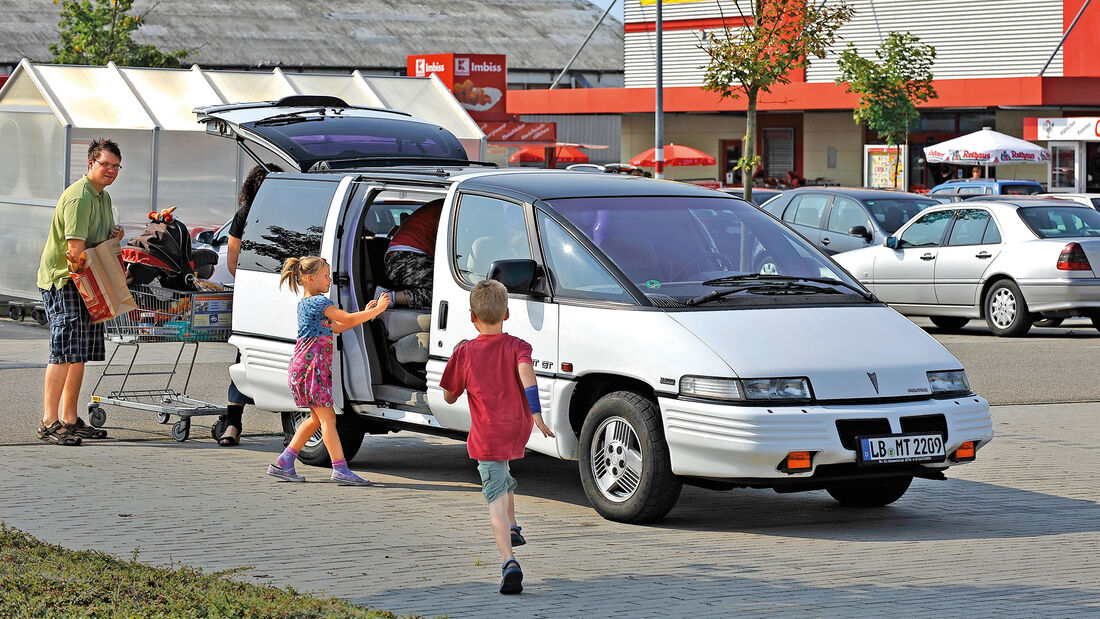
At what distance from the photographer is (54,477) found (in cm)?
903

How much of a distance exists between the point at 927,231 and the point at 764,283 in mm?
11722

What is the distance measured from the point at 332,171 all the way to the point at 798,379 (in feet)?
12.2

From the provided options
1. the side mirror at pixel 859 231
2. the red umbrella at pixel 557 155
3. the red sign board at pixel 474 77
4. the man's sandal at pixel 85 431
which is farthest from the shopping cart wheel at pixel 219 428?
the red umbrella at pixel 557 155

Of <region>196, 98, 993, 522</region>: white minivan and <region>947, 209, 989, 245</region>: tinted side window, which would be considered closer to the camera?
<region>196, 98, 993, 522</region>: white minivan

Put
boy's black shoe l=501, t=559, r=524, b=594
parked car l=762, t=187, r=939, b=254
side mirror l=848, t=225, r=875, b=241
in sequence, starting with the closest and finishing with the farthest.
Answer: boy's black shoe l=501, t=559, r=524, b=594 < side mirror l=848, t=225, r=875, b=241 < parked car l=762, t=187, r=939, b=254

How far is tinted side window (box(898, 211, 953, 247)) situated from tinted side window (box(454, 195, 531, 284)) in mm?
11416

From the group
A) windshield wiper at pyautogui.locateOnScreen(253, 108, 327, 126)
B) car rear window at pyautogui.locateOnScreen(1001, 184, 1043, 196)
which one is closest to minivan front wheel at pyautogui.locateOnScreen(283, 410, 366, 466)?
windshield wiper at pyautogui.locateOnScreen(253, 108, 327, 126)

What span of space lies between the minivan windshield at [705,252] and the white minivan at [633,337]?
13 mm

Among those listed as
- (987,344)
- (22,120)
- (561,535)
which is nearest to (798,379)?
(561,535)

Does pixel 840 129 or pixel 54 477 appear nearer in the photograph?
pixel 54 477

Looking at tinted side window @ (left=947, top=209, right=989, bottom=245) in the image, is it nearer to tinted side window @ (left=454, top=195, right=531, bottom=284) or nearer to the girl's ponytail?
tinted side window @ (left=454, top=195, right=531, bottom=284)

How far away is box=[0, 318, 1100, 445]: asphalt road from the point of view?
37.2 ft

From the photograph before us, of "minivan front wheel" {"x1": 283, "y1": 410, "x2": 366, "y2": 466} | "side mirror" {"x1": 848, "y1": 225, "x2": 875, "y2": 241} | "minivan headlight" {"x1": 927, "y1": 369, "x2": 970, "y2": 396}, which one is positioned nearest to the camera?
"minivan headlight" {"x1": 927, "y1": 369, "x2": 970, "y2": 396}

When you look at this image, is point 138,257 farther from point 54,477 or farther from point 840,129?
point 840,129
